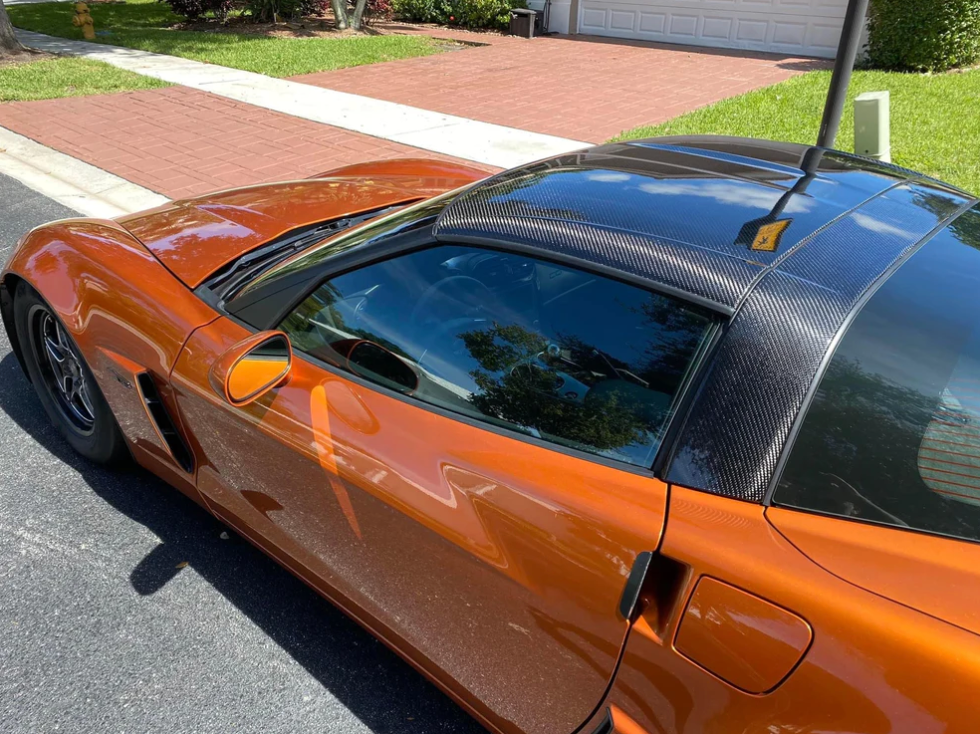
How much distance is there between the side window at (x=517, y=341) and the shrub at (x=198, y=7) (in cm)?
1568

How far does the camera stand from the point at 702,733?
1.32 metres

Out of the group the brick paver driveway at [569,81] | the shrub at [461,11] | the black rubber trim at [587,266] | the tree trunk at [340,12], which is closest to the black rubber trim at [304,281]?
the black rubber trim at [587,266]

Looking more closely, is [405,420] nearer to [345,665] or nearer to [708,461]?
[708,461]

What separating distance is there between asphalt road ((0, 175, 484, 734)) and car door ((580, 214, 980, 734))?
3.27 ft

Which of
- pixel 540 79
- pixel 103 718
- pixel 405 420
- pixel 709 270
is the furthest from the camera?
pixel 540 79

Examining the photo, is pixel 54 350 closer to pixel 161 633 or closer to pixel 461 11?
pixel 161 633

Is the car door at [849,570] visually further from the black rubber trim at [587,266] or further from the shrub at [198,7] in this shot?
the shrub at [198,7]

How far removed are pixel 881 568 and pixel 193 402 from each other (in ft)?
5.99

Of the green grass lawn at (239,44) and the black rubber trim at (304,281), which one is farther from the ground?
the black rubber trim at (304,281)

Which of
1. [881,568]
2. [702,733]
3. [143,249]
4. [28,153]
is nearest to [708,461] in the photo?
[881,568]

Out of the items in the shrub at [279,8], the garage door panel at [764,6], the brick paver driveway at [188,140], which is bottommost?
the brick paver driveway at [188,140]

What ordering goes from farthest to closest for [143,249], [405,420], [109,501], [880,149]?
[880,149], [109,501], [143,249], [405,420]

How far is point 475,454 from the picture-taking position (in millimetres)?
1646

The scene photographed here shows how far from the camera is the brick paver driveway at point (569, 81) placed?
880 centimetres
